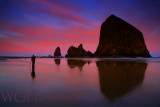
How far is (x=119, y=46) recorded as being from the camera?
12444 cm

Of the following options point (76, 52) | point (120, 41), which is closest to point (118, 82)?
point (120, 41)

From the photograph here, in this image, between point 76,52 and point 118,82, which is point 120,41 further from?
point 118,82

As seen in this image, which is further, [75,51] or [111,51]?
[75,51]

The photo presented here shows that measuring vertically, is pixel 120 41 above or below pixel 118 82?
above

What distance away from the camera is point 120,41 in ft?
422

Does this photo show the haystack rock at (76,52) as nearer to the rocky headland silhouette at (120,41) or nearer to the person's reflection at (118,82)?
the rocky headland silhouette at (120,41)

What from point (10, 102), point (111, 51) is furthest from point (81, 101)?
point (111, 51)

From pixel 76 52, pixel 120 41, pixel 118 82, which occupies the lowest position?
pixel 118 82

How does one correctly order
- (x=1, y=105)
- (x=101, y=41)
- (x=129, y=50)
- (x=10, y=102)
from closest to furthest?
(x=1, y=105) → (x=10, y=102) → (x=129, y=50) → (x=101, y=41)

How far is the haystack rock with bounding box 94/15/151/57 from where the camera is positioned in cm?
12038

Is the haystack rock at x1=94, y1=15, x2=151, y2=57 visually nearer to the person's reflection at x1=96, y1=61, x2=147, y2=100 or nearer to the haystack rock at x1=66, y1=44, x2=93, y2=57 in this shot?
the haystack rock at x1=66, y1=44, x2=93, y2=57

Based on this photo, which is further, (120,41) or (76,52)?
(76,52)

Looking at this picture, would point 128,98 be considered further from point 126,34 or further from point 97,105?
point 126,34

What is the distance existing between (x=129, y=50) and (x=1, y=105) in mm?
128489
